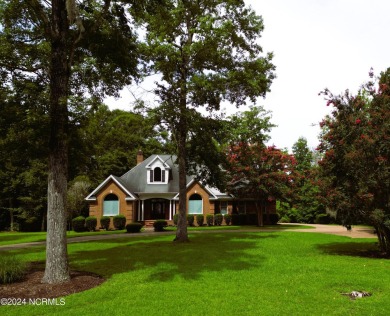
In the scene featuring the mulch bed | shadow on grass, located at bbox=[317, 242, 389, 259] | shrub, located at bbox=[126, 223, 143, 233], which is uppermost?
shrub, located at bbox=[126, 223, 143, 233]

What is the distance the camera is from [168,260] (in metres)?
13.2

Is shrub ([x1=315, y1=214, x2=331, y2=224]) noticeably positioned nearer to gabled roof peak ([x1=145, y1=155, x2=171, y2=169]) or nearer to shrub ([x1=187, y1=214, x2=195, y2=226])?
shrub ([x1=187, y1=214, x2=195, y2=226])

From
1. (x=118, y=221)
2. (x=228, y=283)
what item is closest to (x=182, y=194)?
(x=228, y=283)

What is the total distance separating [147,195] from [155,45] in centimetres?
2116

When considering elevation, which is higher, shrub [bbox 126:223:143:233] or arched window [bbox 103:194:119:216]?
arched window [bbox 103:194:119:216]

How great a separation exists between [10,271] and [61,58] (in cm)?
629

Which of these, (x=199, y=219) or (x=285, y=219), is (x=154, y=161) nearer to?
(x=199, y=219)

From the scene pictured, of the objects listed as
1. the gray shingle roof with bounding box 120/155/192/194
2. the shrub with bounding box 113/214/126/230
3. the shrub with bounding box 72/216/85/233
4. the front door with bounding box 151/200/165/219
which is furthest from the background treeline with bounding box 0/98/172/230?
the front door with bounding box 151/200/165/219

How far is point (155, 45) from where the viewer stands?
1792 cm

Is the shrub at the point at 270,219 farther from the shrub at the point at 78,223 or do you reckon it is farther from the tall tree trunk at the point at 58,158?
the tall tree trunk at the point at 58,158

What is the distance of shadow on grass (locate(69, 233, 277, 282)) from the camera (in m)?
11.1

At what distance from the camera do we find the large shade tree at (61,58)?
381 inches

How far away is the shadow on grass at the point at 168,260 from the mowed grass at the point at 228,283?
3cm

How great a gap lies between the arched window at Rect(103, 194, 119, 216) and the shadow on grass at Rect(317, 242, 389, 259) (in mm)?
22285
